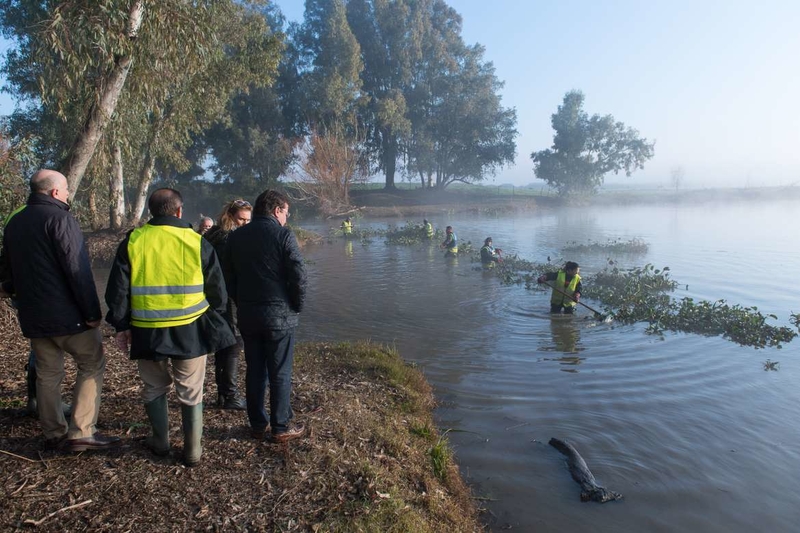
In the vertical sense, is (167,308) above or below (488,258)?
above

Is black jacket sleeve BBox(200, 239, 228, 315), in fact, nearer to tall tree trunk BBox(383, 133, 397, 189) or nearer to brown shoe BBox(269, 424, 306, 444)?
brown shoe BBox(269, 424, 306, 444)

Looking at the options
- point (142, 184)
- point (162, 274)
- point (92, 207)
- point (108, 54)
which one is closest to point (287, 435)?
point (162, 274)

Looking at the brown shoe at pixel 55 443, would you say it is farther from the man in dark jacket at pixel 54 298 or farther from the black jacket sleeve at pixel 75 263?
the black jacket sleeve at pixel 75 263

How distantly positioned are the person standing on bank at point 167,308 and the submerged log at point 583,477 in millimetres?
3450

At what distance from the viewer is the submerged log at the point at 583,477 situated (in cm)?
477

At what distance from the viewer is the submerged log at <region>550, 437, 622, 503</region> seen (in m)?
4.77

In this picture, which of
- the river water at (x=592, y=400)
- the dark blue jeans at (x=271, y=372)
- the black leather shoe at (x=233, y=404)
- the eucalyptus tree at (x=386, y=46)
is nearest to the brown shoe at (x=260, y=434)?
the dark blue jeans at (x=271, y=372)

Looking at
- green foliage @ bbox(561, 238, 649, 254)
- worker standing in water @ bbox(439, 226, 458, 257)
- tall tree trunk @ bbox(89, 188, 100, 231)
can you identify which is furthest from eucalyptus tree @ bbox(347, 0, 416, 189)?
tall tree trunk @ bbox(89, 188, 100, 231)

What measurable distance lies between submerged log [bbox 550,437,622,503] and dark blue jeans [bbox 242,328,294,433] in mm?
2840

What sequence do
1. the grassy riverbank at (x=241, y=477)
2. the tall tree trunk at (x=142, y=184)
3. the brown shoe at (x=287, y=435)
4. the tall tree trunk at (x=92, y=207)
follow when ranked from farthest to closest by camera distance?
the tall tree trunk at (x=142, y=184) < the tall tree trunk at (x=92, y=207) < the brown shoe at (x=287, y=435) < the grassy riverbank at (x=241, y=477)

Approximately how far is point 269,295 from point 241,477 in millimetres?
1335

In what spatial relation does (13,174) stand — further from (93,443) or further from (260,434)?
(260,434)

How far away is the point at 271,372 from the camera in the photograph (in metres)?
4.11

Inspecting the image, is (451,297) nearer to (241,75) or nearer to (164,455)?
(164,455)
